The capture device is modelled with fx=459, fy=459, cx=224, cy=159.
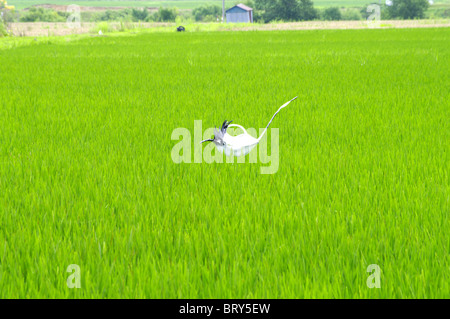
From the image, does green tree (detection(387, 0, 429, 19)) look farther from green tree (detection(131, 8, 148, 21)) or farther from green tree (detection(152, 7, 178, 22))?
green tree (detection(131, 8, 148, 21))

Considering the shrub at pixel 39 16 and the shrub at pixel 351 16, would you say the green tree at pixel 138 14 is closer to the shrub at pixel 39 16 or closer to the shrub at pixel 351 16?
the shrub at pixel 39 16

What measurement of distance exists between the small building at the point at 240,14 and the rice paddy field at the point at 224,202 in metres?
42.6

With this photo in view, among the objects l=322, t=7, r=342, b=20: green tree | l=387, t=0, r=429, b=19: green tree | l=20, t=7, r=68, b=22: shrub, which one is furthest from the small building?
l=20, t=7, r=68, b=22: shrub

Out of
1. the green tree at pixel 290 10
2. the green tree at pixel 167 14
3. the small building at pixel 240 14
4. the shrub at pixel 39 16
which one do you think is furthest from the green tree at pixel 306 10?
the shrub at pixel 39 16

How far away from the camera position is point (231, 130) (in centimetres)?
340

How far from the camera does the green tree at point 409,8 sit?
4546 cm

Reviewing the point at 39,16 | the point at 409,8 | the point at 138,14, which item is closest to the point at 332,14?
the point at 409,8

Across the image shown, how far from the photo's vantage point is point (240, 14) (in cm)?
4547

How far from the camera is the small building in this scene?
45.1 metres

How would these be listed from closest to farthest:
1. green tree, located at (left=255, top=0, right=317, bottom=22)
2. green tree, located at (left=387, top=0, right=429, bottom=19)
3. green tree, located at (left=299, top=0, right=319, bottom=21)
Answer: green tree, located at (left=255, top=0, right=317, bottom=22), green tree, located at (left=299, top=0, right=319, bottom=21), green tree, located at (left=387, top=0, right=429, bottom=19)

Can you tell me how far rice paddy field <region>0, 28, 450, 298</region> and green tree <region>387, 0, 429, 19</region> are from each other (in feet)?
151

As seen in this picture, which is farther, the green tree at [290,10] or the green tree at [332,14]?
the green tree at [332,14]

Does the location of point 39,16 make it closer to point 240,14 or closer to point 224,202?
point 240,14
